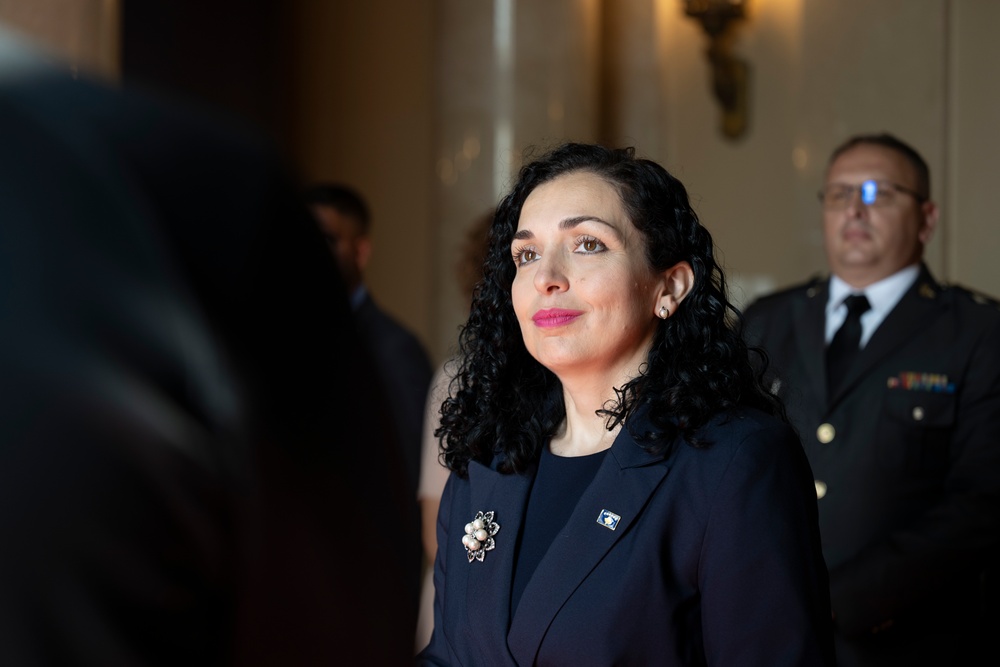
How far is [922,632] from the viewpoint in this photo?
323 cm

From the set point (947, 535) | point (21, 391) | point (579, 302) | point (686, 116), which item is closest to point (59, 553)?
point (21, 391)

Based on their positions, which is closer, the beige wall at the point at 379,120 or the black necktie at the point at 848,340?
the black necktie at the point at 848,340

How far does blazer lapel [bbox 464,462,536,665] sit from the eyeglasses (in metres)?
1.92

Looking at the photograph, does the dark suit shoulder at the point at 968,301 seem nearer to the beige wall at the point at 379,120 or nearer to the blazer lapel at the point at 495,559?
the blazer lapel at the point at 495,559

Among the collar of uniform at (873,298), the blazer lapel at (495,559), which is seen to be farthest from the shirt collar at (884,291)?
the blazer lapel at (495,559)

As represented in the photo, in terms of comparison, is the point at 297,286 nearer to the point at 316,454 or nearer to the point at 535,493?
the point at 316,454

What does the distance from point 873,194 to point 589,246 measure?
1.79 meters

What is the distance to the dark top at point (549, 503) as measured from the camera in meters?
2.16

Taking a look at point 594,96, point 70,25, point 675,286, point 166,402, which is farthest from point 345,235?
point 166,402

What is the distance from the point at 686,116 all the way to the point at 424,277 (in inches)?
65.1

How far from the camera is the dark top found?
7.08ft

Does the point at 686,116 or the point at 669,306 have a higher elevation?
the point at 686,116

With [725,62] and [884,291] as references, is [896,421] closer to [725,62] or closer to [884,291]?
[884,291]

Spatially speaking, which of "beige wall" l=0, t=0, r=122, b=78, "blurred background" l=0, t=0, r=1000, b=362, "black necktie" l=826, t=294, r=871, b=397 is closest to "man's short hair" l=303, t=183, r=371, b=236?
"blurred background" l=0, t=0, r=1000, b=362
